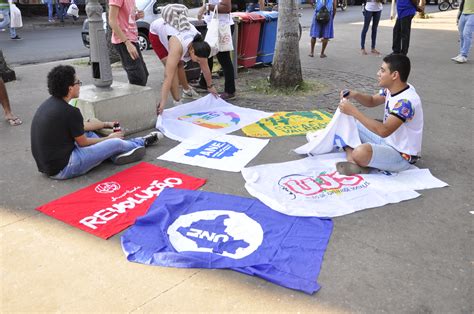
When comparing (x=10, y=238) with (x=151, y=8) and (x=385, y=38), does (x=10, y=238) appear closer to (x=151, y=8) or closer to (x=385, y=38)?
(x=151, y=8)

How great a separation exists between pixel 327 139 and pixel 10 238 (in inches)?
109

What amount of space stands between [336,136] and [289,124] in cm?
115

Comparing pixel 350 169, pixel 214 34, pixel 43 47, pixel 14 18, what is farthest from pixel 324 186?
pixel 14 18

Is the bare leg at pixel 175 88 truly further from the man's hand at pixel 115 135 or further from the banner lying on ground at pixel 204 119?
the man's hand at pixel 115 135

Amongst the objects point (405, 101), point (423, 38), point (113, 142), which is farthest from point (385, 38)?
point (113, 142)

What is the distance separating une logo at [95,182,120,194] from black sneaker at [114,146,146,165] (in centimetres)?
40

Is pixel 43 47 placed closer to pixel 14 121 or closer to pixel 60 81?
pixel 14 121

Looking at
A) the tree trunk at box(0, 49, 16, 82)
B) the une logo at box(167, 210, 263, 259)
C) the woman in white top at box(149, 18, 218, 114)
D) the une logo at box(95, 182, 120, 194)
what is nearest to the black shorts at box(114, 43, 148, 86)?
the woman in white top at box(149, 18, 218, 114)

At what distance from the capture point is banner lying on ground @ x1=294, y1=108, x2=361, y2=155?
13.5 feet

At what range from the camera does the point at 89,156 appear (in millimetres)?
3840

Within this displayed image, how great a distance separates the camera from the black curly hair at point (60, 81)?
3.59m

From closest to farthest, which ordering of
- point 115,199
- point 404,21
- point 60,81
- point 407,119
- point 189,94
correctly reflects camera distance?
1. point 115,199
2. point 60,81
3. point 407,119
4. point 189,94
5. point 404,21

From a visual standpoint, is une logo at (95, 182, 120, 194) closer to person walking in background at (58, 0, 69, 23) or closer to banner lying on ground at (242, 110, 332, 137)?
banner lying on ground at (242, 110, 332, 137)

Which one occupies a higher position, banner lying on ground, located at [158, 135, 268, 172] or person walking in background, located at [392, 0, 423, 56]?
person walking in background, located at [392, 0, 423, 56]
